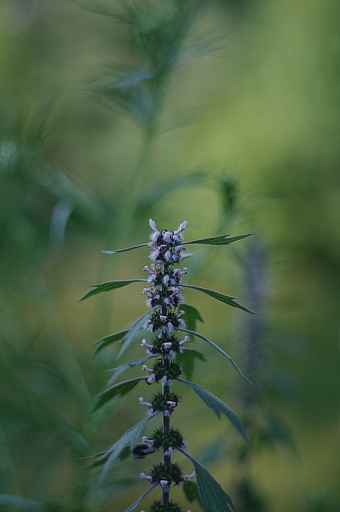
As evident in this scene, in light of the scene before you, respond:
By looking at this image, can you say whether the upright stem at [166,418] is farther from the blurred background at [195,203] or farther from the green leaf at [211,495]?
the blurred background at [195,203]

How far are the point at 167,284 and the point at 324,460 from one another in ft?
6.21

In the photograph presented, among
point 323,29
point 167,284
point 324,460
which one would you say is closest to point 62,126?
point 323,29

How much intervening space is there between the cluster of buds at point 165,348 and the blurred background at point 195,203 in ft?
1.47

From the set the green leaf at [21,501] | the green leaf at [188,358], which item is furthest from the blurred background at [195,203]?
the green leaf at [188,358]

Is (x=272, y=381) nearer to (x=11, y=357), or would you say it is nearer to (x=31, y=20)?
(x=11, y=357)

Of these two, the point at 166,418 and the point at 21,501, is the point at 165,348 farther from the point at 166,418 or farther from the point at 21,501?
the point at 21,501

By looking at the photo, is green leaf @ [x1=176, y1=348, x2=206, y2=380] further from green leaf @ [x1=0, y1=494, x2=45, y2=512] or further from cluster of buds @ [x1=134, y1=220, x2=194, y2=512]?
green leaf @ [x1=0, y1=494, x2=45, y2=512]

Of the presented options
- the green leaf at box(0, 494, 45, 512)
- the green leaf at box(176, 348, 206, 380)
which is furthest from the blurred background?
the green leaf at box(176, 348, 206, 380)

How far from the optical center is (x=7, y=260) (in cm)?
112

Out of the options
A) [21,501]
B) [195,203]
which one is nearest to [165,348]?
[21,501]

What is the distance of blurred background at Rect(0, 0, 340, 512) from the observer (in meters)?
0.92

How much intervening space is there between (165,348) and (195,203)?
1.80 metres

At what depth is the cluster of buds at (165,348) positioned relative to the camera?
0.41 metres

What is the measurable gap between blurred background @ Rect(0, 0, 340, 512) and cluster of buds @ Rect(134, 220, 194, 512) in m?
0.45
